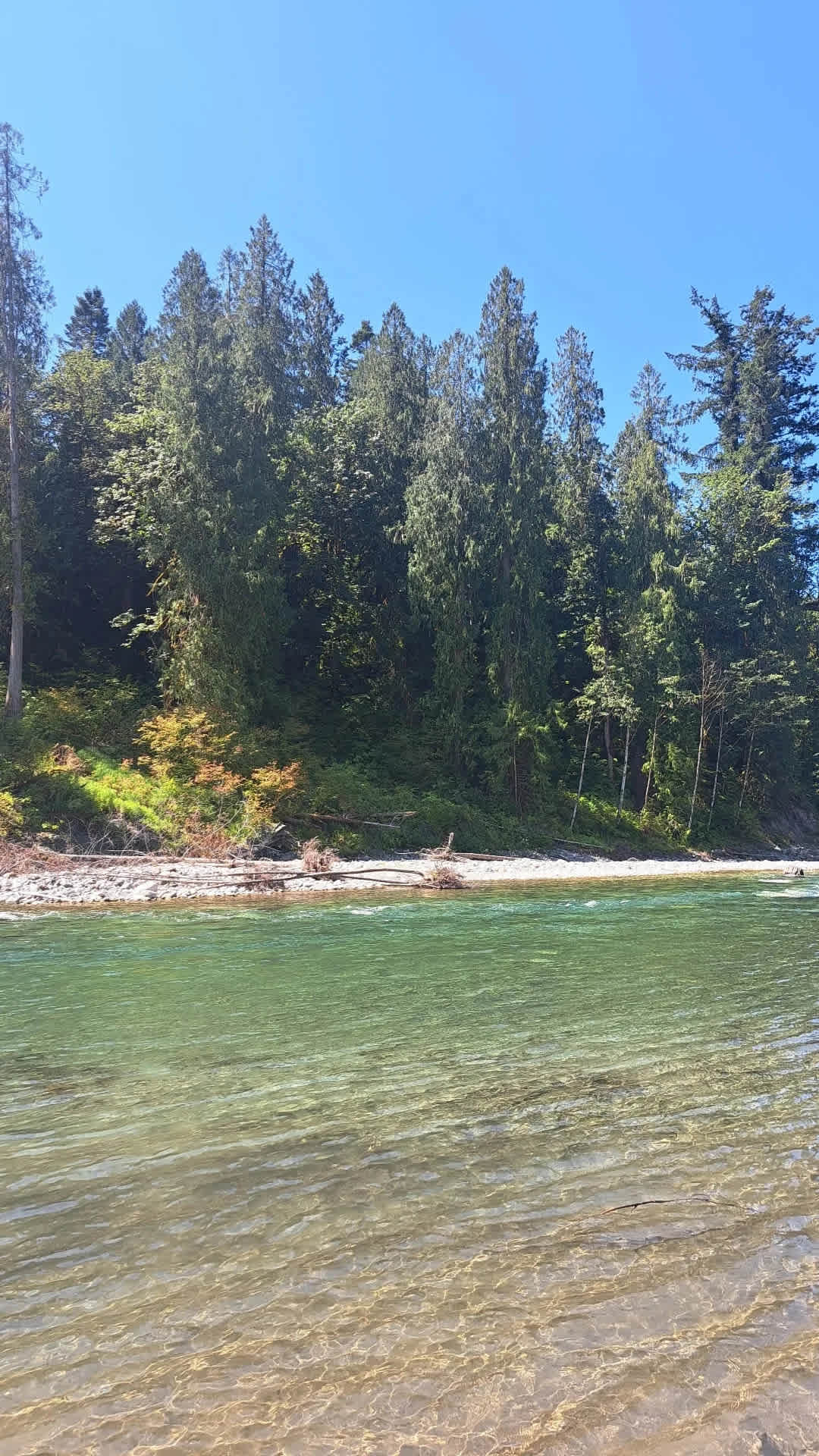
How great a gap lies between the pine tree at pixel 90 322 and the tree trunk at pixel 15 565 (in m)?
39.7

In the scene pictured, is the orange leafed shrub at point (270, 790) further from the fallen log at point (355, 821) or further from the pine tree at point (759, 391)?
the pine tree at point (759, 391)

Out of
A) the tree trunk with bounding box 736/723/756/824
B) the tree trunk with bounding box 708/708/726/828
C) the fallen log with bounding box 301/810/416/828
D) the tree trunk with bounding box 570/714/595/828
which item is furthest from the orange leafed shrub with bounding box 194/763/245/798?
the tree trunk with bounding box 736/723/756/824

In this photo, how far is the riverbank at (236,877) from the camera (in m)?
17.9

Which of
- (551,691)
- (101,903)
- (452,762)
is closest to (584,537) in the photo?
(551,691)

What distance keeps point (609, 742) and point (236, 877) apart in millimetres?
22906

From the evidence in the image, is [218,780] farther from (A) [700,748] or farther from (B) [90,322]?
(B) [90,322]

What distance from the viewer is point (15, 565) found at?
27.9 metres

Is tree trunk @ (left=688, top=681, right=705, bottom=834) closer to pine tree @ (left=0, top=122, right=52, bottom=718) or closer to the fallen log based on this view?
the fallen log

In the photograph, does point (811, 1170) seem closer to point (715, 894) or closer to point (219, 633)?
point (715, 894)

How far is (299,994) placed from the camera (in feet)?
30.6

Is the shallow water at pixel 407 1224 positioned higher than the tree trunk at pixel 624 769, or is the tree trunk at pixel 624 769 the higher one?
the tree trunk at pixel 624 769

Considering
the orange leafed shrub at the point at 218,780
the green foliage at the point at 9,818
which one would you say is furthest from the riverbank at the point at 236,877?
the orange leafed shrub at the point at 218,780

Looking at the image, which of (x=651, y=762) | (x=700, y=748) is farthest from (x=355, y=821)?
(x=700, y=748)

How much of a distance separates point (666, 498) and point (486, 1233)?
38.6 metres
